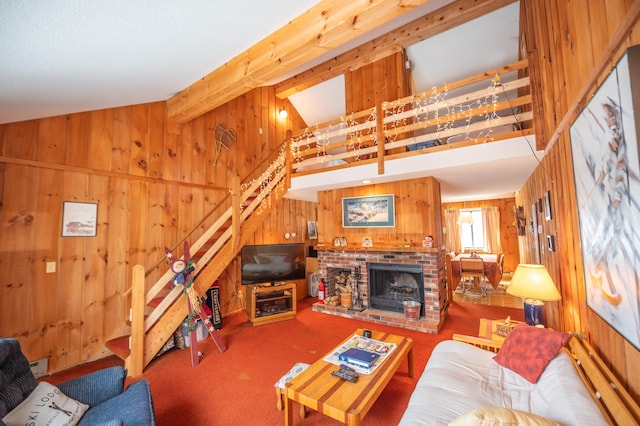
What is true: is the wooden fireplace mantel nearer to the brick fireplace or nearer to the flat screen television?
the brick fireplace

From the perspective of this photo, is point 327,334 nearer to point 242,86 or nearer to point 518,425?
point 518,425

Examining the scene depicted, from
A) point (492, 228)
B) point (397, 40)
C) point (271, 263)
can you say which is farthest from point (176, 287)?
point (492, 228)

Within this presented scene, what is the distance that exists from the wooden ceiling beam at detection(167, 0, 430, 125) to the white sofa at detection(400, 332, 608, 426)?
92.8 inches

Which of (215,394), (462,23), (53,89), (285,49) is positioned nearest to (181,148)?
(53,89)

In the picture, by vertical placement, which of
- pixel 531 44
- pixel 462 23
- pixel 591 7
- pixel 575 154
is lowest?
pixel 575 154

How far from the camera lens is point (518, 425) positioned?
1.01 meters

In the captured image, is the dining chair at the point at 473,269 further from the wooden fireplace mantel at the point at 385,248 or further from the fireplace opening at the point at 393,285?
the wooden fireplace mantel at the point at 385,248

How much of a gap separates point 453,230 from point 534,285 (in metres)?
6.85

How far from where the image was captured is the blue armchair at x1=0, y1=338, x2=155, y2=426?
144 centimetres

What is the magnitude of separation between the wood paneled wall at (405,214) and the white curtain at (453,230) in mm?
4648

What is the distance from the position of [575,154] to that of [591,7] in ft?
2.57

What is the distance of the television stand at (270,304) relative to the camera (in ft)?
13.5

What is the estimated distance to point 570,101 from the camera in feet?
5.69

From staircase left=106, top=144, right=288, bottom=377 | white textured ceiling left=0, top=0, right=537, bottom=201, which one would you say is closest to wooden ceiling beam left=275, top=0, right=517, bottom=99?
white textured ceiling left=0, top=0, right=537, bottom=201
